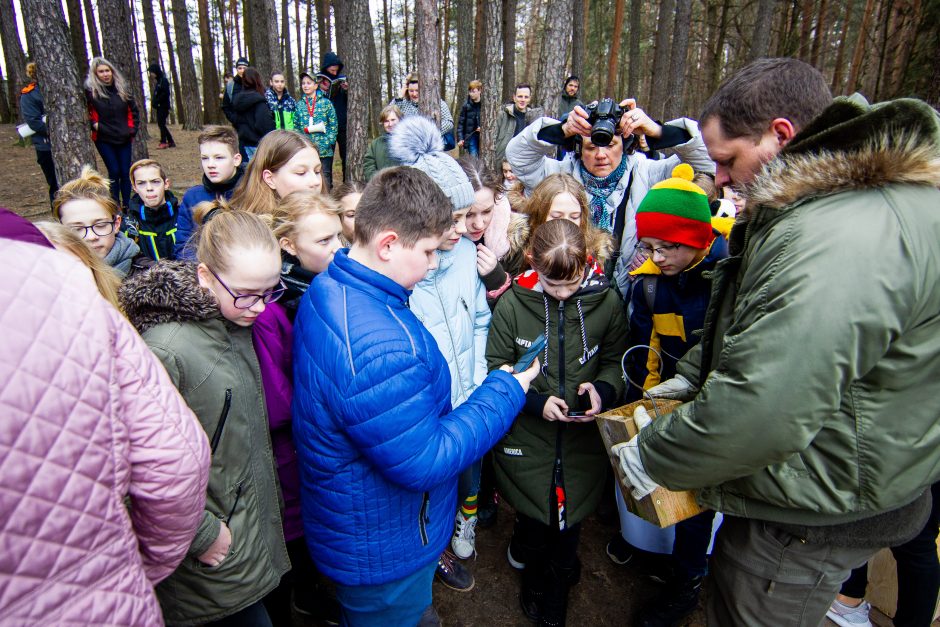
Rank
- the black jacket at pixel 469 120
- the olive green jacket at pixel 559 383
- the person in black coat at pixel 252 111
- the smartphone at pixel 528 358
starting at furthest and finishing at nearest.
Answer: the black jacket at pixel 469 120, the person in black coat at pixel 252 111, the olive green jacket at pixel 559 383, the smartphone at pixel 528 358

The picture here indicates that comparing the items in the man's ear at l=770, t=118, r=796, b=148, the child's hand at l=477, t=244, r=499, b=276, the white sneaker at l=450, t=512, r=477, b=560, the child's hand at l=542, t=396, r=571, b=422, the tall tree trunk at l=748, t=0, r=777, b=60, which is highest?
the tall tree trunk at l=748, t=0, r=777, b=60

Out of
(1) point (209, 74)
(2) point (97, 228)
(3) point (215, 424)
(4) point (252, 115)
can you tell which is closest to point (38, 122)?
(4) point (252, 115)

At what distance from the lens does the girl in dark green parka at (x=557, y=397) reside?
2453 millimetres

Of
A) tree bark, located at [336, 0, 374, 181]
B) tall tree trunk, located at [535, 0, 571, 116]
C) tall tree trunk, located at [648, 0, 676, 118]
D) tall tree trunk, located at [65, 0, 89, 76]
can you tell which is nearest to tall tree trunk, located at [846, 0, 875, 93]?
tall tree trunk, located at [648, 0, 676, 118]

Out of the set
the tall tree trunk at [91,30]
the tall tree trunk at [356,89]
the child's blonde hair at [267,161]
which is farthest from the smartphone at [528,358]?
the tall tree trunk at [91,30]

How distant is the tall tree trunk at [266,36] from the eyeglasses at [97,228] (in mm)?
12866

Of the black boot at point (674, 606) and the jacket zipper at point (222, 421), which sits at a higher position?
the jacket zipper at point (222, 421)

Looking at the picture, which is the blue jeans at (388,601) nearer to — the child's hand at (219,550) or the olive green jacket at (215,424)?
the olive green jacket at (215,424)

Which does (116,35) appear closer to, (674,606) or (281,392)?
(281,392)

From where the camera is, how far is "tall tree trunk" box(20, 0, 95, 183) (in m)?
4.94

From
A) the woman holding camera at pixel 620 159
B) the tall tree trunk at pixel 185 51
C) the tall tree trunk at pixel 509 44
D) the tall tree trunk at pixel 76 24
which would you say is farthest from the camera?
the tall tree trunk at pixel 185 51

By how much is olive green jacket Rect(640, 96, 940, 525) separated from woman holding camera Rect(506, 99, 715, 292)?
1.80 m

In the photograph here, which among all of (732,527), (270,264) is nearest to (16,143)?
(270,264)

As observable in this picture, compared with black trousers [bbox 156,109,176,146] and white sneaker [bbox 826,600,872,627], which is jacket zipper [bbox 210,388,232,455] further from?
black trousers [bbox 156,109,176,146]
